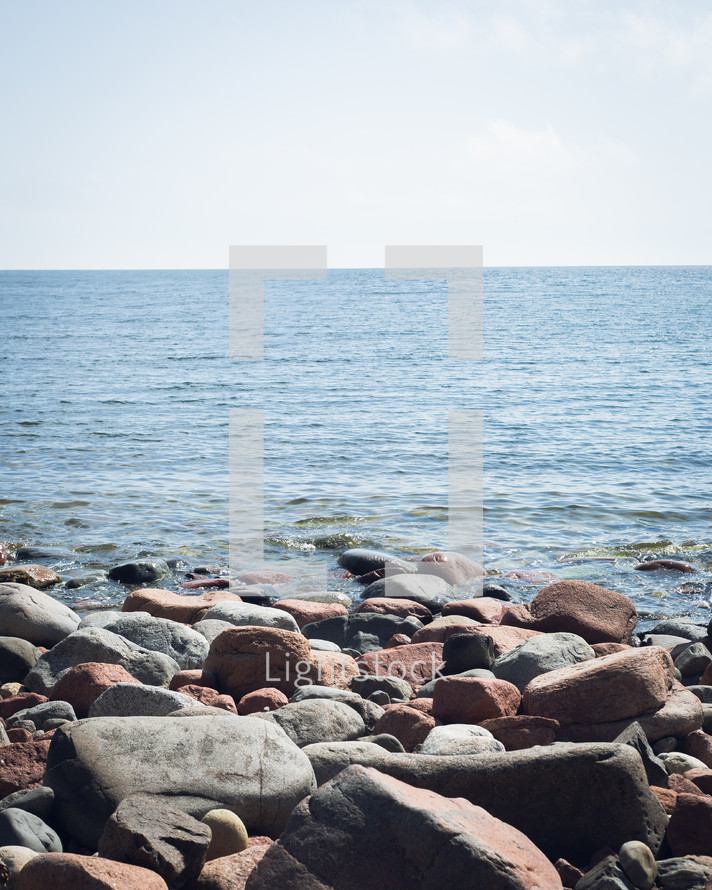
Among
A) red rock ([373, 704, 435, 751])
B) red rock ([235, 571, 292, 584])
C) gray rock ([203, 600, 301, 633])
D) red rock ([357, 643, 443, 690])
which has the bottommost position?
red rock ([235, 571, 292, 584])

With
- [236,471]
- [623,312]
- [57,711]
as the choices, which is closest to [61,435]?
[236,471]

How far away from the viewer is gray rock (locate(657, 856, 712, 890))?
2938 millimetres

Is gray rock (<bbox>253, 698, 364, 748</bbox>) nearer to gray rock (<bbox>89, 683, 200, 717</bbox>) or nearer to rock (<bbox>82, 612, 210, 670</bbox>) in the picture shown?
gray rock (<bbox>89, 683, 200, 717</bbox>)

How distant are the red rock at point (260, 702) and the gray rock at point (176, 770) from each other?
3.45ft

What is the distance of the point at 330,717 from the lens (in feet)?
13.7

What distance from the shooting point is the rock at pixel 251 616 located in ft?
19.1

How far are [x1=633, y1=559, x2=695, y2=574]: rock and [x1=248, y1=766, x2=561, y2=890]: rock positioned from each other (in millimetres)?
6244

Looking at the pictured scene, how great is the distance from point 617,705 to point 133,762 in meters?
2.29

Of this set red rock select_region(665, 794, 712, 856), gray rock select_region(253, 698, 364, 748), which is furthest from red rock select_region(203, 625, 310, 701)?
red rock select_region(665, 794, 712, 856)

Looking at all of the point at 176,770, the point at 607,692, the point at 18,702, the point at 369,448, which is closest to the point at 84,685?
the point at 18,702

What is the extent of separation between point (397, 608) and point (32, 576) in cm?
353

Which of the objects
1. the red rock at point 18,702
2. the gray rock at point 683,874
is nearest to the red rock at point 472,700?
the gray rock at point 683,874

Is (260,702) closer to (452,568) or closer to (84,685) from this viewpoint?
(84,685)

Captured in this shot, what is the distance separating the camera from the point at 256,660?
4.98 meters
